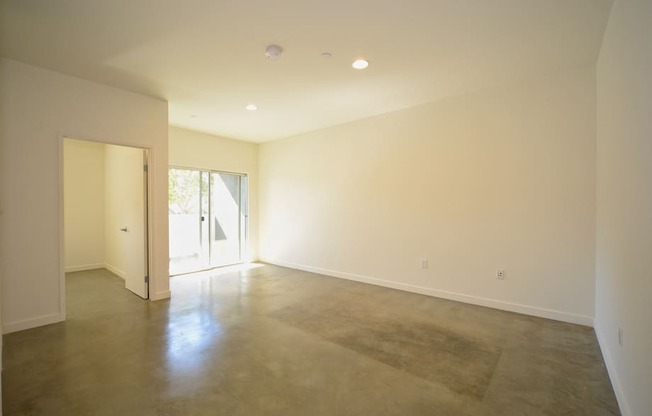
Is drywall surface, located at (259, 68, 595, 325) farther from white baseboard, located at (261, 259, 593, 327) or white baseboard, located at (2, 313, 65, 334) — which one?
white baseboard, located at (2, 313, 65, 334)

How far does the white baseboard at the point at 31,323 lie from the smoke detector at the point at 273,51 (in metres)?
3.56

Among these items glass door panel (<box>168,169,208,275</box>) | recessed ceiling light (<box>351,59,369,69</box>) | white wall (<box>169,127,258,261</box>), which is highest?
recessed ceiling light (<box>351,59,369,69</box>)

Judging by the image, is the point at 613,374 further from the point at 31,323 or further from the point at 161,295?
the point at 31,323

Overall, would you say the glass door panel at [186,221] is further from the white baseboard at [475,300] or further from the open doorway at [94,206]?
the white baseboard at [475,300]

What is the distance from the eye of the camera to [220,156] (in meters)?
6.13

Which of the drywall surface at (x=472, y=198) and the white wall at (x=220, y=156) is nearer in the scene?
the drywall surface at (x=472, y=198)

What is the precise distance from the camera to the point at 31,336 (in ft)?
9.46

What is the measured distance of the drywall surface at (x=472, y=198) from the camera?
10.5 feet

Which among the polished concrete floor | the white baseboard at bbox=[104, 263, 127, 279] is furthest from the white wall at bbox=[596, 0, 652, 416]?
the white baseboard at bbox=[104, 263, 127, 279]

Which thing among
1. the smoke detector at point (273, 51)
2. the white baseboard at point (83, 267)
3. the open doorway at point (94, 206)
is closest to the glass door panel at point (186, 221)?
the open doorway at point (94, 206)

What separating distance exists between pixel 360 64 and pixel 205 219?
14.3 ft

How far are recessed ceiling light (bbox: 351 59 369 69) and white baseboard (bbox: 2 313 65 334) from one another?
13.7 ft

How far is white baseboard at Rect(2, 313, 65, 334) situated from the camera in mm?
2938

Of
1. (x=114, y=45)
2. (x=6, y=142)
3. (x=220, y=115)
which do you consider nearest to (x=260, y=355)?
(x=114, y=45)
